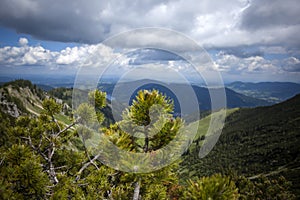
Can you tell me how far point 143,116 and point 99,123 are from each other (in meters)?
2.18

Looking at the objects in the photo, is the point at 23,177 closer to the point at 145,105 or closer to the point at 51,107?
the point at 145,105

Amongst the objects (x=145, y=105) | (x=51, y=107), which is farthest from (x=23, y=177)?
(x=51, y=107)

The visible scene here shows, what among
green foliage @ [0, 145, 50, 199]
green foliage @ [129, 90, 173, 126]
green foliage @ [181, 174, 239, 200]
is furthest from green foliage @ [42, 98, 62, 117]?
green foliage @ [181, 174, 239, 200]

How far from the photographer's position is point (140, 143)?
16.1 ft

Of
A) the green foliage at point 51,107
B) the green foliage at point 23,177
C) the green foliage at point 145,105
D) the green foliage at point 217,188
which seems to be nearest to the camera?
the green foliage at point 217,188

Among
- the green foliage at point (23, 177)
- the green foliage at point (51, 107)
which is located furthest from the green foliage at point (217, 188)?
the green foliage at point (51, 107)

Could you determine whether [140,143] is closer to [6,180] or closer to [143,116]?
[143,116]

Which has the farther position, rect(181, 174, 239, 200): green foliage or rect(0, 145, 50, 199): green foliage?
rect(0, 145, 50, 199): green foliage

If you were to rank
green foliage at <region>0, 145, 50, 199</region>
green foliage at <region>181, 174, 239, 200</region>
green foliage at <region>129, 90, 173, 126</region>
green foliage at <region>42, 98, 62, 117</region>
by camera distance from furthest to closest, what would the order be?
green foliage at <region>42, 98, 62, 117</region> → green foliage at <region>129, 90, 173, 126</region> → green foliage at <region>0, 145, 50, 199</region> → green foliage at <region>181, 174, 239, 200</region>

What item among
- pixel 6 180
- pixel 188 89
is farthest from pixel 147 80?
pixel 6 180

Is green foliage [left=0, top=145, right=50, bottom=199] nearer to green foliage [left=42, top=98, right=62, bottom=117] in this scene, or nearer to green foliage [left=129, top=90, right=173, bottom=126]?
green foliage [left=129, top=90, right=173, bottom=126]

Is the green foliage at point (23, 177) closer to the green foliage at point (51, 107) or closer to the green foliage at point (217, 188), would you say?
the green foliage at point (51, 107)

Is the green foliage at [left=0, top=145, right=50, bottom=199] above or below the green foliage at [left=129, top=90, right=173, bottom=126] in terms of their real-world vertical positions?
below

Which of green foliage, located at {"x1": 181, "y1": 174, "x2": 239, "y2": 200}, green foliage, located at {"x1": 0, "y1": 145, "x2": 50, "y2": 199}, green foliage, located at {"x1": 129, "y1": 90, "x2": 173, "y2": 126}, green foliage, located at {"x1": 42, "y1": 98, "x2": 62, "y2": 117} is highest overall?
green foliage, located at {"x1": 129, "y1": 90, "x2": 173, "y2": 126}
